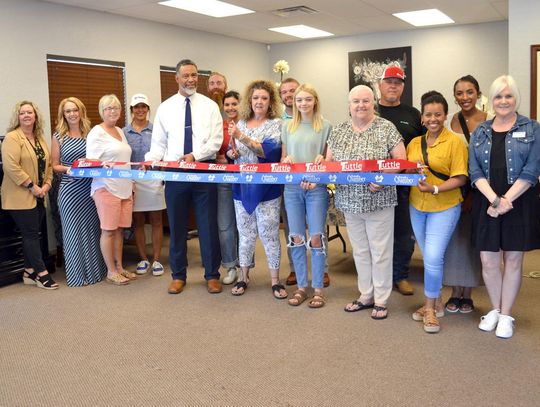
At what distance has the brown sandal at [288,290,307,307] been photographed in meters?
4.05

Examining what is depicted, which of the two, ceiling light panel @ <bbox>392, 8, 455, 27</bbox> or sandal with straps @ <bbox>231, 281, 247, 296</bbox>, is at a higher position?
ceiling light panel @ <bbox>392, 8, 455, 27</bbox>

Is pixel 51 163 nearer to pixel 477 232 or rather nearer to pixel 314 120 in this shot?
pixel 314 120

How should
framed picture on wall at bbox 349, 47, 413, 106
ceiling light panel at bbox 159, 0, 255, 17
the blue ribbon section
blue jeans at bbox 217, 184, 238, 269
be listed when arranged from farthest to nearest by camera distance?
framed picture on wall at bbox 349, 47, 413, 106
ceiling light panel at bbox 159, 0, 255, 17
blue jeans at bbox 217, 184, 238, 269
the blue ribbon section

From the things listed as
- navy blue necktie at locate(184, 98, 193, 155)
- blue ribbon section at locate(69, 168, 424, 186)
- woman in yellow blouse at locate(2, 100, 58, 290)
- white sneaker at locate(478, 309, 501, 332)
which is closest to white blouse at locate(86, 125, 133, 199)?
blue ribbon section at locate(69, 168, 424, 186)

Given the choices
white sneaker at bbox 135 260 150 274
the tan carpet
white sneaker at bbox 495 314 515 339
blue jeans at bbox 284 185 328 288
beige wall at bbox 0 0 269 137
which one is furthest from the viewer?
beige wall at bbox 0 0 269 137

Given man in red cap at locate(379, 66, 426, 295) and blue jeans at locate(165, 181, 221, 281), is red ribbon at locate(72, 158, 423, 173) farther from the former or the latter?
man in red cap at locate(379, 66, 426, 295)

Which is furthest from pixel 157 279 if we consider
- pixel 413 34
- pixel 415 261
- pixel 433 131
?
pixel 413 34

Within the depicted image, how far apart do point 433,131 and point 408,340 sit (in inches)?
50.7

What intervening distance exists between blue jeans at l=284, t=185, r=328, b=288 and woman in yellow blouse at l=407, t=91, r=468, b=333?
0.65 meters

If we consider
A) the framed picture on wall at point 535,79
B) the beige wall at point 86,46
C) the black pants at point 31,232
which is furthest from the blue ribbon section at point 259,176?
the framed picture on wall at point 535,79

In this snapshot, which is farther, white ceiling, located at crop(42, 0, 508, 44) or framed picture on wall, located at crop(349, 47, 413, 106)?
framed picture on wall, located at crop(349, 47, 413, 106)

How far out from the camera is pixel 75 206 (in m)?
4.83

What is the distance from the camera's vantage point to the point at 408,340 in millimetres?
3367

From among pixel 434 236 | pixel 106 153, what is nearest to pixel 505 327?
pixel 434 236
